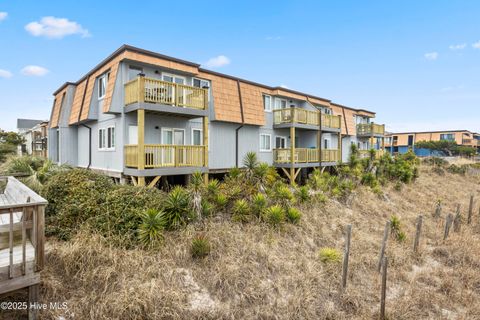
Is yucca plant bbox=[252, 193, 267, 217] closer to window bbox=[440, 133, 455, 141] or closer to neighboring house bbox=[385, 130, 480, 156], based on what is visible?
neighboring house bbox=[385, 130, 480, 156]

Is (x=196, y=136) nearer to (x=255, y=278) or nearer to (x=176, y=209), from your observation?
(x=176, y=209)

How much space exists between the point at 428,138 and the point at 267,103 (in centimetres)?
6483

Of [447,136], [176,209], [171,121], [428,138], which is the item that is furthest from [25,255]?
[447,136]

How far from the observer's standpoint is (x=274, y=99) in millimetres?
20797

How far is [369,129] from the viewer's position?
31062 mm

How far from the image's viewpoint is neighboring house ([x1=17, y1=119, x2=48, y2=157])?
88.5ft

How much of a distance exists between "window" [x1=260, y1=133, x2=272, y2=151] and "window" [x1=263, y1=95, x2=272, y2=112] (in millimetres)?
2119

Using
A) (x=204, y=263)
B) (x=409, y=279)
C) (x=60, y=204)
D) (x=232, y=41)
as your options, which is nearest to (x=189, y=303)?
(x=204, y=263)

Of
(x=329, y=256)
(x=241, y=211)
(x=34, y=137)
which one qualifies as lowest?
(x=329, y=256)

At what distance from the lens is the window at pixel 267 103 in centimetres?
2009

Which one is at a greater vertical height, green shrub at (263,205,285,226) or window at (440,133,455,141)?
window at (440,133,455,141)

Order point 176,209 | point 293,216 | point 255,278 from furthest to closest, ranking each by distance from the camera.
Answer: point 293,216 → point 176,209 → point 255,278

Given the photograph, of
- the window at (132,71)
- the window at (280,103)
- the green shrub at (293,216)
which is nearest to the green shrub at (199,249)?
the green shrub at (293,216)

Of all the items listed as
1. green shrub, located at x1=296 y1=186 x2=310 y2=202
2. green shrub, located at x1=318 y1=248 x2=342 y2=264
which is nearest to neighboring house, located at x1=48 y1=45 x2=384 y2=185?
green shrub, located at x1=296 y1=186 x2=310 y2=202
